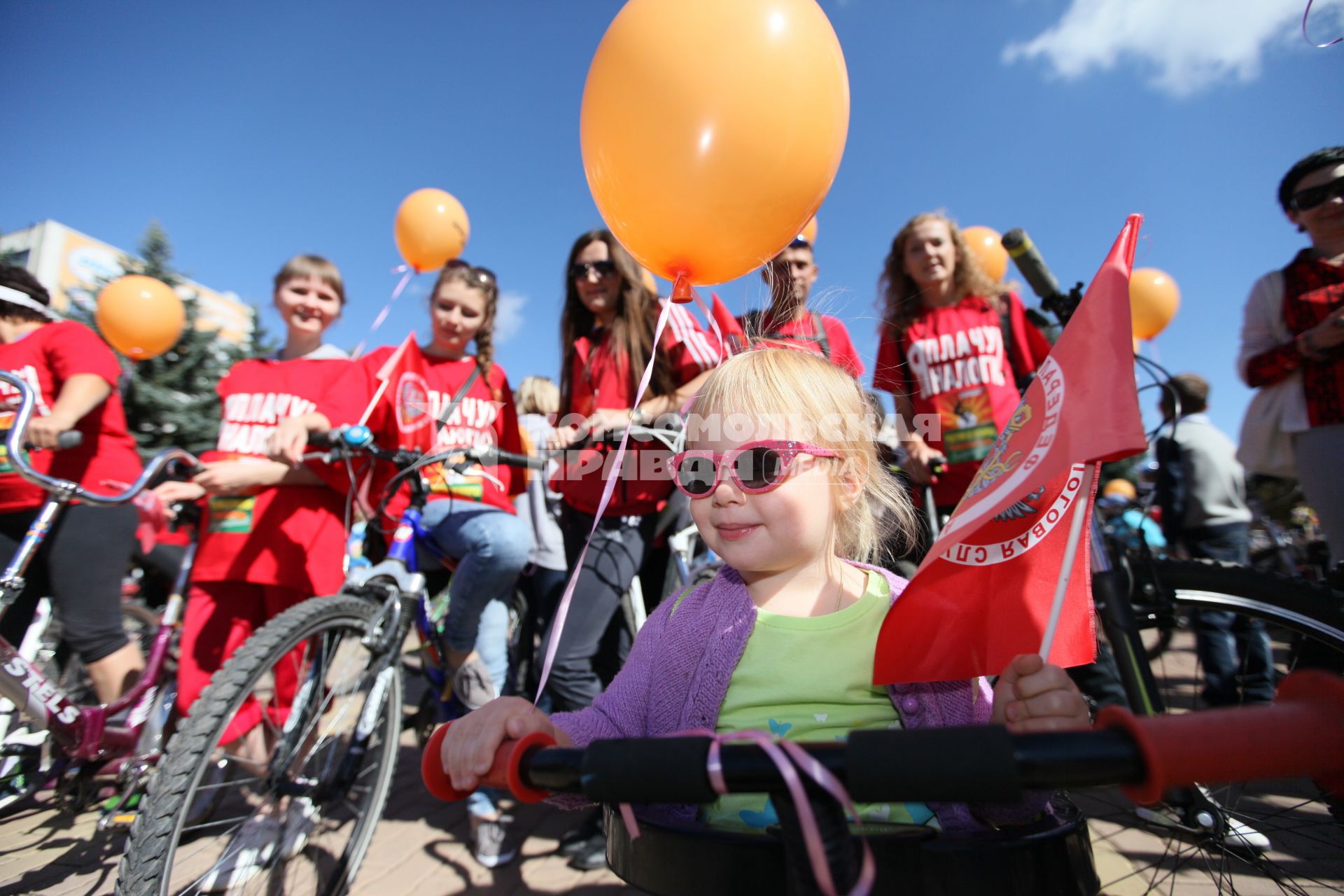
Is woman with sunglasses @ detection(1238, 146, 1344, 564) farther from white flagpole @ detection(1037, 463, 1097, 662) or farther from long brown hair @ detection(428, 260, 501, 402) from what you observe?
long brown hair @ detection(428, 260, 501, 402)

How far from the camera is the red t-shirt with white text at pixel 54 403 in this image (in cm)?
271

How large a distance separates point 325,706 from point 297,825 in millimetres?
349

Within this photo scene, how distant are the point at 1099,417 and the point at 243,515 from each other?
3.00 meters

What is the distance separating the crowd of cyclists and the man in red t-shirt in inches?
0.6

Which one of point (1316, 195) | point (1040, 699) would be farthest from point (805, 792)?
point (1316, 195)

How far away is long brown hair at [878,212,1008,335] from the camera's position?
3012 millimetres

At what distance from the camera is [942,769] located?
0.56 meters

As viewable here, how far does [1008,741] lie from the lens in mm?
564

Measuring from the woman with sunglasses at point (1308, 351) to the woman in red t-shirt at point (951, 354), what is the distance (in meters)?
0.75

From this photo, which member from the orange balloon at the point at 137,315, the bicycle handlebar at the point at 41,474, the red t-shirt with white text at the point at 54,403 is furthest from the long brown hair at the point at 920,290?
the orange balloon at the point at 137,315

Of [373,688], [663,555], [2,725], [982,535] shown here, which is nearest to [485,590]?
[373,688]

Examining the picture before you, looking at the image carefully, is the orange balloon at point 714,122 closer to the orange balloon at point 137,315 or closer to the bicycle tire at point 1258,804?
the bicycle tire at point 1258,804

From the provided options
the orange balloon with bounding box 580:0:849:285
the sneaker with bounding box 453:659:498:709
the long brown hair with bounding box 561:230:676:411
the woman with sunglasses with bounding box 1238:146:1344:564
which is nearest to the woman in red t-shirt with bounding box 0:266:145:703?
the sneaker with bounding box 453:659:498:709

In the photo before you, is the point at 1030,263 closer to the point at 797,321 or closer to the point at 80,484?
the point at 797,321
